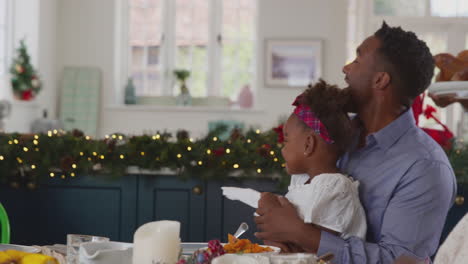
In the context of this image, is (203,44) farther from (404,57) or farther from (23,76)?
(404,57)

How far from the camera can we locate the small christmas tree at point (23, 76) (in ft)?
23.7

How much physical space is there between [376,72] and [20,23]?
6857mm

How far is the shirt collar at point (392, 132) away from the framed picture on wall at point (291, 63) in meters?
6.73

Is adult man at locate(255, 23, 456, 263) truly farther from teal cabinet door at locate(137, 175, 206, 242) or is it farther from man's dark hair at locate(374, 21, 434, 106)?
teal cabinet door at locate(137, 175, 206, 242)

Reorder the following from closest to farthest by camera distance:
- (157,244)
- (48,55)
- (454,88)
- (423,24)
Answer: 1. (157,244)
2. (454,88)
3. (423,24)
4. (48,55)

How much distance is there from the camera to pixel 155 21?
28.7 feet

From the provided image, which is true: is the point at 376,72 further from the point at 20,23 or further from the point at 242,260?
the point at 20,23

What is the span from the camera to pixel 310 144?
1.62 metres

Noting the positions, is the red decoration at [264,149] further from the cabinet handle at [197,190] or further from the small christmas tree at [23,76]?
the small christmas tree at [23,76]

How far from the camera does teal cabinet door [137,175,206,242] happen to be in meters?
3.13

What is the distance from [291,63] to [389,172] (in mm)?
6901

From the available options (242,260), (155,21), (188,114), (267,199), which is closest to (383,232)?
(267,199)

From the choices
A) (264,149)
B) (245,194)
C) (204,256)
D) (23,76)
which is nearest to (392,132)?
(245,194)

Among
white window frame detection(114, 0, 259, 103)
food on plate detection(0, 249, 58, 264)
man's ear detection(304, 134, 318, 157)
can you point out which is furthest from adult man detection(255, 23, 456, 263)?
white window frame detection(114, 0, 259, 103)
